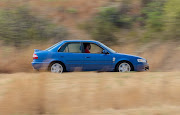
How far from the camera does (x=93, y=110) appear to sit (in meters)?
6.12

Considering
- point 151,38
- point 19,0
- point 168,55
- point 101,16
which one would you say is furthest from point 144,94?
point 19,0

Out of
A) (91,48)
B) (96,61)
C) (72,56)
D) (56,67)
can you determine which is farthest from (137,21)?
(56,67)

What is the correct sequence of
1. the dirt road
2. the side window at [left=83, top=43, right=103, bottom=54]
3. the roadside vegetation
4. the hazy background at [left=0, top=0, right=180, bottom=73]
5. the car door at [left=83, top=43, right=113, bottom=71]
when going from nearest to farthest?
the dirt road → the car door at [left=83, top=43, right=113, bottom=71] → the side window at [left=83, top=43, right=103, bottom=54] → the hazy background at [left=0, top=0, right=180, bottom=73] → the roadside vegetation

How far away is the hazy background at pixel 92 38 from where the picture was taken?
20.7 ft

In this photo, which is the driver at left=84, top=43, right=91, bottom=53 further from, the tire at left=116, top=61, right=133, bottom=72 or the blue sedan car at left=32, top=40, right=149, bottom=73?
the tire at left=116, top=61, right=133, bottom=72

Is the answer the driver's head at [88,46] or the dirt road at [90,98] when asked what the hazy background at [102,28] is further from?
the dirt road at [90,98]

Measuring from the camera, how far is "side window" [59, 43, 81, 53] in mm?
10930

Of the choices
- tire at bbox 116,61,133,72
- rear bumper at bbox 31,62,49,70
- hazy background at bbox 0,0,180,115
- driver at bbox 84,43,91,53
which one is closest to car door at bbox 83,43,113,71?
driver at bbox 84,43,91,53

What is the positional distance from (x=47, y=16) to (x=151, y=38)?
6686mm

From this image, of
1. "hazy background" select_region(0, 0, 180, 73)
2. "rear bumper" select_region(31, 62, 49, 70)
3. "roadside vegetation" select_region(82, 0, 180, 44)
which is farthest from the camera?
"roadside vegetation" select_region(82, 0, 180, 44)

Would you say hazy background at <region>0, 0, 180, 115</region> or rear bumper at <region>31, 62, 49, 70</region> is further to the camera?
rear bumper at <region>31, 62, 49, 70</region>

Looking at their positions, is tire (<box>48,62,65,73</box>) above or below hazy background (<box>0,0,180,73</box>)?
below

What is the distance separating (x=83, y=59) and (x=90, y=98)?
443 centimetres

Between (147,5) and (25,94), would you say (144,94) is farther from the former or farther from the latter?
(147,5)
